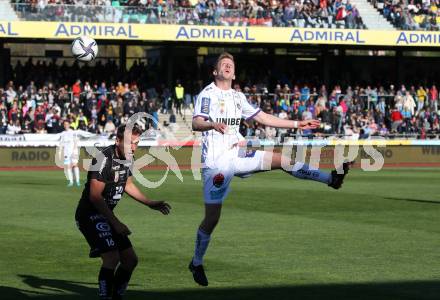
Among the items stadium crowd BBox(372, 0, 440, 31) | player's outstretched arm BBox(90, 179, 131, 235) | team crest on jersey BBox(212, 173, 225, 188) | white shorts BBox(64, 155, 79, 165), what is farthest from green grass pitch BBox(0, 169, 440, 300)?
stadium crowd BBox(372, 0, 440, 31)

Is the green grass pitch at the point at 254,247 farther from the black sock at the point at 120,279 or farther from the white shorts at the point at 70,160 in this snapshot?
the white shorts at the point at 70,160

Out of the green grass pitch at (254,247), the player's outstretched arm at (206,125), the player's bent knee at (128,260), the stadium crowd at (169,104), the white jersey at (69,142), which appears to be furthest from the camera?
the stadium crowd at (169,104)

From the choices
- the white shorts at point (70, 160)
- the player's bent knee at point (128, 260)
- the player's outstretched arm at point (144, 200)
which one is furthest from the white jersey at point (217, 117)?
the white shorts at point (70, 160)

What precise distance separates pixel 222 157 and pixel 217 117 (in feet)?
1.55

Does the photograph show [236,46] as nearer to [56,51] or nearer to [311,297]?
[56,51]

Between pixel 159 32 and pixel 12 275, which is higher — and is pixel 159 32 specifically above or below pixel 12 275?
above

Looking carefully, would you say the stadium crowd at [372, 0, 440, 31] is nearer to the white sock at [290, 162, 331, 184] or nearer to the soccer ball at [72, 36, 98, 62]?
the soccer ball at [72, 36, 98, 62]

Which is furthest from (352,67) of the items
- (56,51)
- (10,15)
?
(10,15)

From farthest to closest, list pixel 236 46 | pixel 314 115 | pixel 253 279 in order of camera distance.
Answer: pixel 236 46
pixel 314 115
pixel 253 279

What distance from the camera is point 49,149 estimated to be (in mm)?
40281

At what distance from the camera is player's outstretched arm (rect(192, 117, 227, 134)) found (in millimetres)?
9727

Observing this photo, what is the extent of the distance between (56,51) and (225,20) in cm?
873

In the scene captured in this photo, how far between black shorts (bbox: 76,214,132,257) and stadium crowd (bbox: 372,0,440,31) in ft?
139

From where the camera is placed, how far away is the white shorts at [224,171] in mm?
10539
